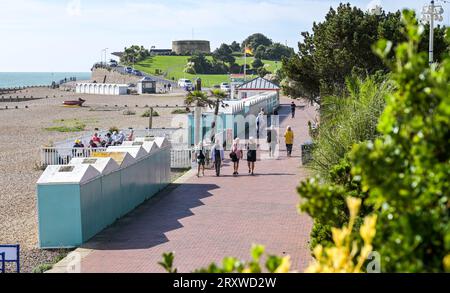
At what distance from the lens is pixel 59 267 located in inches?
434

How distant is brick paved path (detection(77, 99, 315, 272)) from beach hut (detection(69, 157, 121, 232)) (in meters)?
0.23

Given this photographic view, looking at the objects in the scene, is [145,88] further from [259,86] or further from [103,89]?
[259,86]

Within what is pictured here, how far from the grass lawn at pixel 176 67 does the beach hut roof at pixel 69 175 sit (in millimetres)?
96729

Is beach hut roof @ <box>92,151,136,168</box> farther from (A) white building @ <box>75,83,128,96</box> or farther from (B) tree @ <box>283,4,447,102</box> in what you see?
(A) white building @ <box>75,83,128,96</box>

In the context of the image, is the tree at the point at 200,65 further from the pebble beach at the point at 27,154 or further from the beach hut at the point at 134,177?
the beach hut at the point at 134,177

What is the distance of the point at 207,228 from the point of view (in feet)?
44.1

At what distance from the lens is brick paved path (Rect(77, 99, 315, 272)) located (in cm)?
1116

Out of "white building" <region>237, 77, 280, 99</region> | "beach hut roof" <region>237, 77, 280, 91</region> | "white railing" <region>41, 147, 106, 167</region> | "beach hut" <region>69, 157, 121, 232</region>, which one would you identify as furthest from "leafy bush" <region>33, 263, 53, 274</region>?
"beach hut roof" <region>237, 77, 280, 91</region>

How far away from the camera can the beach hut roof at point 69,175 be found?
40.6 feet

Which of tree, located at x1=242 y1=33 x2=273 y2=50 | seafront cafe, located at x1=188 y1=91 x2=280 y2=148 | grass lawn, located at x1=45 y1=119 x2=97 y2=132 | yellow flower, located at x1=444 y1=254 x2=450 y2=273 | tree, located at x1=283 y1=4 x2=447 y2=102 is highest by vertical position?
tree, located at x1=242 y1=33 x2=273 y2=50

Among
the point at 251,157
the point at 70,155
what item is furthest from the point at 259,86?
the point at 251,157

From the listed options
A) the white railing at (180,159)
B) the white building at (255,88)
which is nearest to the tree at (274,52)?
the white building at (255,88)
